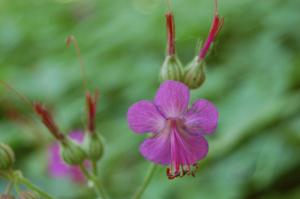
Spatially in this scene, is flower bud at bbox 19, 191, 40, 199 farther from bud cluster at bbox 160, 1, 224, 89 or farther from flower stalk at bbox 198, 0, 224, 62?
flower stalk at bbox 198, 0, 224, 62

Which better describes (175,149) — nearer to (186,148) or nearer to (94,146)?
(186,148)

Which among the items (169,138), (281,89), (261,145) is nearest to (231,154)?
(261,145)

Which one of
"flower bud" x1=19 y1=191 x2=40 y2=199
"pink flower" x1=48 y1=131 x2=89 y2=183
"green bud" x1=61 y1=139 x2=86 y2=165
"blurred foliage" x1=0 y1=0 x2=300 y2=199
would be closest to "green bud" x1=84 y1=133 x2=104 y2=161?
"green bud" x1=61 y1=139 x2=86 y2=165

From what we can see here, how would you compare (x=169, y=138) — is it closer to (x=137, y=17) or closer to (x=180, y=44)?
(x=180, y=44)

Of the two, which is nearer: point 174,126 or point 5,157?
point 174,126

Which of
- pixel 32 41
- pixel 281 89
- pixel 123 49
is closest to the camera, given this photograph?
pixel 281 89

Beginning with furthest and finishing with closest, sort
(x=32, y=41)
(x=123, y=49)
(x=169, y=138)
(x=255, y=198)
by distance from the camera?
(x=32, y=41)
(x=123, y=49)
(x=255, y=198)
(x=169, y=138)

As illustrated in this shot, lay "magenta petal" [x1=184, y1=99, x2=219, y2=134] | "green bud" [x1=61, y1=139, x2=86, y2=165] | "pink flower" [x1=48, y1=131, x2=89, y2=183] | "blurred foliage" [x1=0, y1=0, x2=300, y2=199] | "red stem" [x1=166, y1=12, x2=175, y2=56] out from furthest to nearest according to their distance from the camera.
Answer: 1. "pink flower" [x1=48, y1=131, x2=89, y2=183]
2. "blurred foliage" [x1=0, y1=0, x2=300, y2=199]
3. "green bud" [x1=61, y1=139, x2=86, y2=165]
4. "red stem" [x1=166, y1=12, x2=175, y2=56]
5. "magenta petal" [x1=184, y1=99, x2=219, y2=134]

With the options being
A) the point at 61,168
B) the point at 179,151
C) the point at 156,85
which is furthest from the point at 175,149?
the point at 156,85
